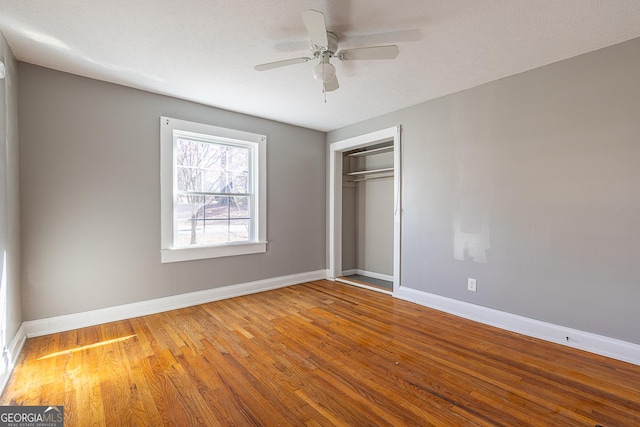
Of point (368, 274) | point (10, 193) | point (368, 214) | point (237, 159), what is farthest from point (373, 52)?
point (368, 274)

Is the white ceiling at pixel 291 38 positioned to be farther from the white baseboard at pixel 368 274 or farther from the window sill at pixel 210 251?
the white baseboard at pixel 368 274

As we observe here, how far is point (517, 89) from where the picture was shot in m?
2.87

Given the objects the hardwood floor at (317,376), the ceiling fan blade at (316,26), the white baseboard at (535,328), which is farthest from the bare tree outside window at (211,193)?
the white baseboard at (535,328)

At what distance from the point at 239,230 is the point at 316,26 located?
9.63 feet

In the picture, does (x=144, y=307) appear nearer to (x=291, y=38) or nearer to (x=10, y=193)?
(x=10, y=193)

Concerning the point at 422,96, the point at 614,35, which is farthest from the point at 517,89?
the point at 422,96

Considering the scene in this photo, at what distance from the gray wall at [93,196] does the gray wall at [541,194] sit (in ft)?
9.20

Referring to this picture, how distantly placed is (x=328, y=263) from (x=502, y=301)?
2.69 meters

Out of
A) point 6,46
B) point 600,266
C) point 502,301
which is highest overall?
point 6,46

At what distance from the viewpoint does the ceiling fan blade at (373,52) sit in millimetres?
2057

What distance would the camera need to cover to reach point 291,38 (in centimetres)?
229

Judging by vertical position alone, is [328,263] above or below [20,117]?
below

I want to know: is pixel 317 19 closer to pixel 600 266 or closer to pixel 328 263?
pixel 600 266

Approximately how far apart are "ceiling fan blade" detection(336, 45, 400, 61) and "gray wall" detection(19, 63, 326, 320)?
2327 millimetres
